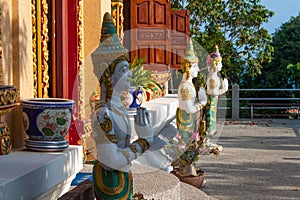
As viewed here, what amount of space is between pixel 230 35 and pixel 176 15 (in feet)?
26.4

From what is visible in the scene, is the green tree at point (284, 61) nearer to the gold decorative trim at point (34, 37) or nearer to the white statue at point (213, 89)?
the white statue at point (213, 89)

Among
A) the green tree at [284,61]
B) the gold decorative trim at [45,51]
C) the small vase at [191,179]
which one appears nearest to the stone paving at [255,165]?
the small vase at [191,179]

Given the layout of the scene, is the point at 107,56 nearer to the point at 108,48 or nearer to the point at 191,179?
the point at 108,48

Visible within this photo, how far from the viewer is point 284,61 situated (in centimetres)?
→ 2077


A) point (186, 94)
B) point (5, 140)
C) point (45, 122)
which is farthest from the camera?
point (186, 94)

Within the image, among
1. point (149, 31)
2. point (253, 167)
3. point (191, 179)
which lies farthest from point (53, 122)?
point (149, 31)

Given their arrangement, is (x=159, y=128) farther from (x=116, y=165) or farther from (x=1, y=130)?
(x=116, y=165)

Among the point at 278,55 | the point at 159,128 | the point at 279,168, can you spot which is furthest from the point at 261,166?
the point at 278,55

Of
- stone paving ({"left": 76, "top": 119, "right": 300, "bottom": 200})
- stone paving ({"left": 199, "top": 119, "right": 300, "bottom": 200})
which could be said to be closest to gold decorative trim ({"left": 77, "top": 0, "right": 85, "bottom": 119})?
stone paving ({"left": 76, "top": 119, "right": 300, "bottom": 200})

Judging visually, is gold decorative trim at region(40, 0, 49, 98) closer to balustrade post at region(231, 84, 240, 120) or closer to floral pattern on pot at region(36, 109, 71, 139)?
floral pattern on pot at region(36, 109, 71, 139)

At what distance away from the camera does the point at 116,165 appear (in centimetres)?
A: 307

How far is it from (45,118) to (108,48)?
1.21m

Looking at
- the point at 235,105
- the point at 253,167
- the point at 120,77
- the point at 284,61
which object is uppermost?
the point at 284,61

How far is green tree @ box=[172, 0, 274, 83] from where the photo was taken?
17625 millimetres
